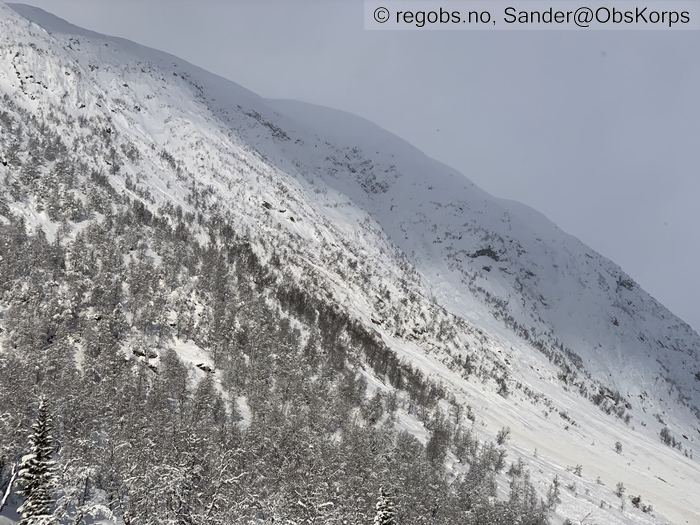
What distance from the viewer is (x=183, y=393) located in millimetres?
40469

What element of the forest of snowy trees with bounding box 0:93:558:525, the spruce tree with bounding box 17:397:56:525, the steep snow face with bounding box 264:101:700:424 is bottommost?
the forest of snowy trees with bounding box 0:93:558:525

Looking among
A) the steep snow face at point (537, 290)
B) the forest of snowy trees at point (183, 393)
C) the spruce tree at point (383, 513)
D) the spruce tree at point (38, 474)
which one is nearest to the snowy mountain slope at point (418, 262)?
the steep snow face at point (537, 290)

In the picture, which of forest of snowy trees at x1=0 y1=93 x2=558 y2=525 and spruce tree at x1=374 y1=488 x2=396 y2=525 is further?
forest of snowy trees at x1=0 y1=93 x2=558 y2=525

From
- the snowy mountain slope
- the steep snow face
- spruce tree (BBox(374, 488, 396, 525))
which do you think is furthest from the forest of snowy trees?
the steep snow face

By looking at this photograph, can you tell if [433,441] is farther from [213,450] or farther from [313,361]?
[213,450]

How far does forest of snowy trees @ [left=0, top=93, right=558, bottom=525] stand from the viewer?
2572 cm

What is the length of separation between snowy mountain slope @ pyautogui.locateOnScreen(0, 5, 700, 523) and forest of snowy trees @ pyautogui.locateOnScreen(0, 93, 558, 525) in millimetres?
8730

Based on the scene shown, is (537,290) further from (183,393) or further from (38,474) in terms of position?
(38,474)

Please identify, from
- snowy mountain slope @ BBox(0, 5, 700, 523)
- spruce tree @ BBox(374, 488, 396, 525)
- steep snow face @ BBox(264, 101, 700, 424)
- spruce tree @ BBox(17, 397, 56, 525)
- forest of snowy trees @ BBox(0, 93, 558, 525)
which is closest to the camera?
spruce tree @ BBox(17, 397, 56, 525)

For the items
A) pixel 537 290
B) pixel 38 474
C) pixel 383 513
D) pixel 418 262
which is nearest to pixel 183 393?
pixel 38 474

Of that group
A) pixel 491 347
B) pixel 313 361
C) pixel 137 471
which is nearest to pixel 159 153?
pixel 313 361

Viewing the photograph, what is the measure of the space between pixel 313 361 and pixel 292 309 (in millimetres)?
13139

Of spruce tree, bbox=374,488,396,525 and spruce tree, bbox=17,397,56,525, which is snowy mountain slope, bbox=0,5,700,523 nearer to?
spruce tree, bbox=374,488,396,525

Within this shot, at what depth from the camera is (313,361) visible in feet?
186
